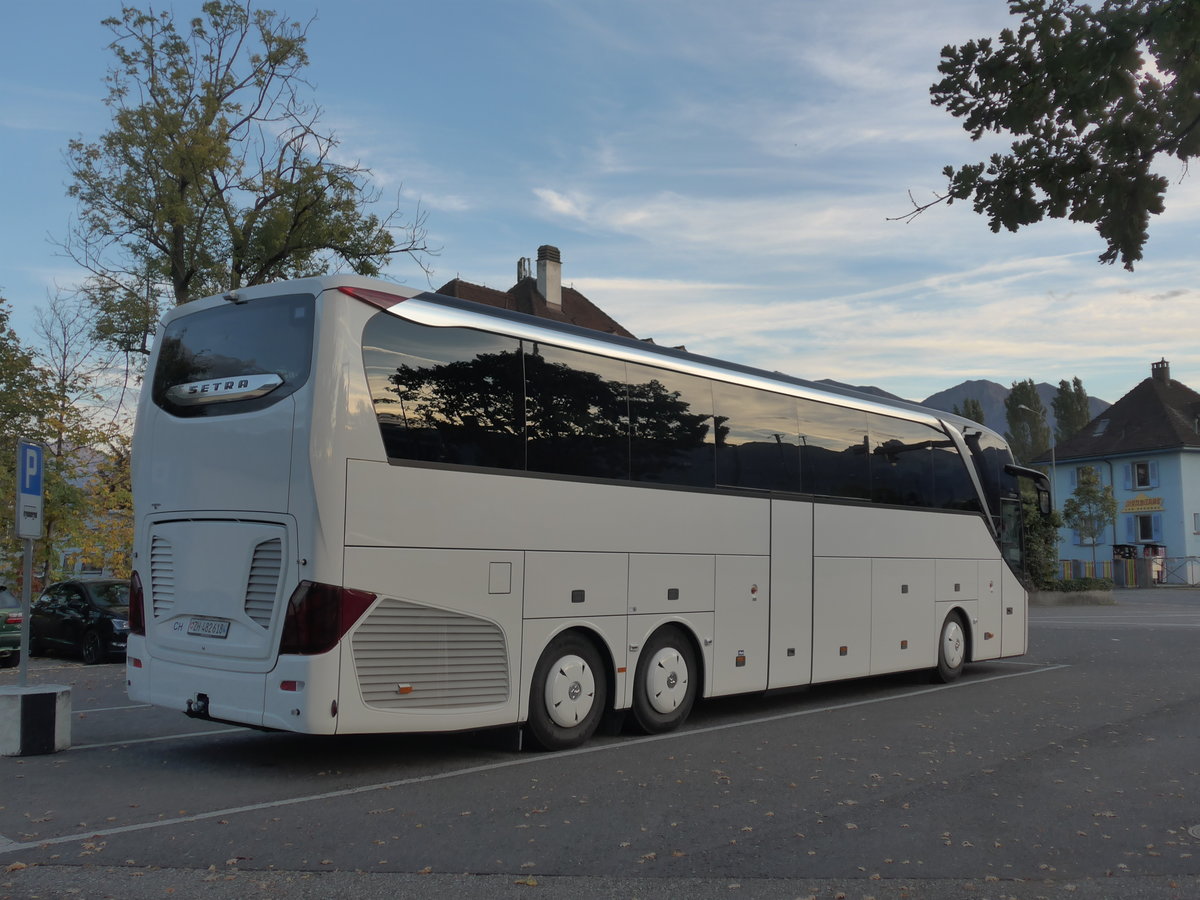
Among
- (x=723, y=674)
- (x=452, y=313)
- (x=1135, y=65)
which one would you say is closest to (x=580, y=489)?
(x=452, y=313)

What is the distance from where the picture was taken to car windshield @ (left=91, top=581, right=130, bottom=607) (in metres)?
20.3

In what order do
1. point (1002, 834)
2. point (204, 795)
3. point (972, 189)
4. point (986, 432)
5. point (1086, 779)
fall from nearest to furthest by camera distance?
1. point (972, 189)
2. point (1002, 834)
3. point (204, 795)
4. point (1086, 779)
5. point (986, 432)

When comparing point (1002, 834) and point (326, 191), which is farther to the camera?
point (326, 191)

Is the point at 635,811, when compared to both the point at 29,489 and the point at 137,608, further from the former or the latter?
the point at 29,489

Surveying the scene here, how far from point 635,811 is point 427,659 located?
2.11 m

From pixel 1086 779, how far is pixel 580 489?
15.4 feet

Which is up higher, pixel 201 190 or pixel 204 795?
Answer: pixel 201 190

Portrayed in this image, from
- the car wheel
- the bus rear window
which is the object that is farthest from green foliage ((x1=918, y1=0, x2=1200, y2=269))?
the car wheel

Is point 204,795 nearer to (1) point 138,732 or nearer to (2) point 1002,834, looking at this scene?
(1) point 138,732

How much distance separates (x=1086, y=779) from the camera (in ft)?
28.8

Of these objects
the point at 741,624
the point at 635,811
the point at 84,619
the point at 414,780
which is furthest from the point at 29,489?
the point at 84,619

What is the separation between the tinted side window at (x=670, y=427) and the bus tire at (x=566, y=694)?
1.77 m

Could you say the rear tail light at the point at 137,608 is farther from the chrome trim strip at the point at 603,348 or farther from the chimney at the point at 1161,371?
the chimney at the point at 1161,371

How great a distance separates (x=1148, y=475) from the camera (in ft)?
213
